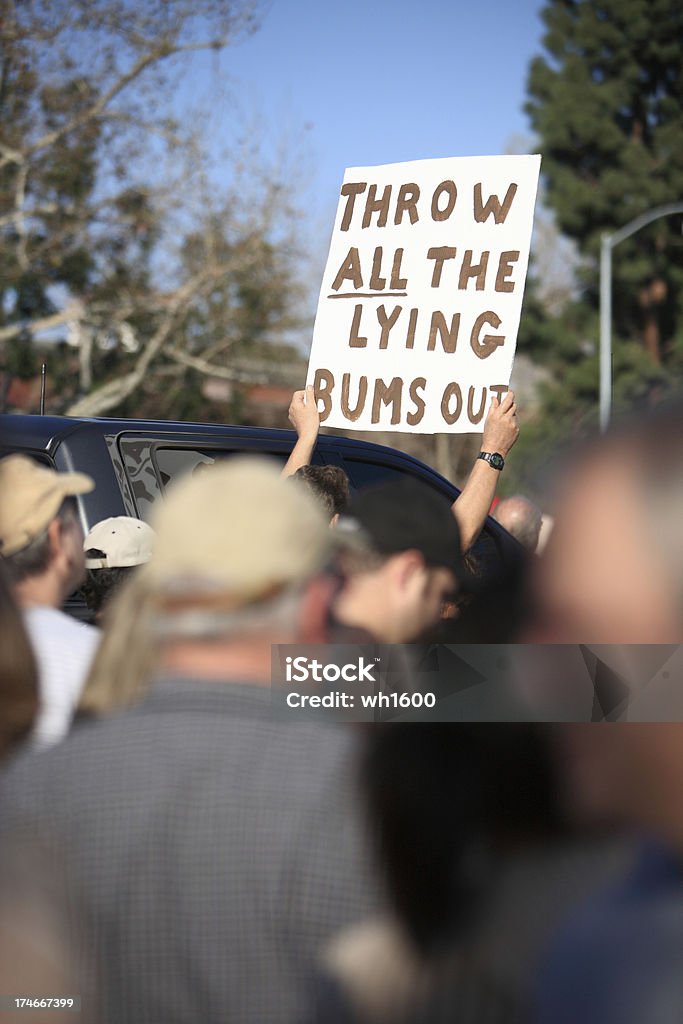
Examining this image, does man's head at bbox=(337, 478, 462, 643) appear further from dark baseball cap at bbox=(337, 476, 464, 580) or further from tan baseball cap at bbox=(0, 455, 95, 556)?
tan baseball cap at bbox=(0, 455, 95, 556)

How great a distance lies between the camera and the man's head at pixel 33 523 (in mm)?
1964

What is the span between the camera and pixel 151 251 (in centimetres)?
1847

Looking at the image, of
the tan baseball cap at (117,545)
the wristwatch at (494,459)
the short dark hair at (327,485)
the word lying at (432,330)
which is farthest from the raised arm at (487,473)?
the tan baseball cap at (117,545)

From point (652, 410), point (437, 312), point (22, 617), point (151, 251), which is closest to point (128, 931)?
point (22, 617)

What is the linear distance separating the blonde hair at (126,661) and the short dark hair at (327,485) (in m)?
0.94

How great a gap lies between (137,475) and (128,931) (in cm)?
181

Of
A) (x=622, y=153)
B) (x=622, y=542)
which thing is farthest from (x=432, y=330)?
(x=622, y=153)

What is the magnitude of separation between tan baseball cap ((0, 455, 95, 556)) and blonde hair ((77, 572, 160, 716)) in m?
0.41

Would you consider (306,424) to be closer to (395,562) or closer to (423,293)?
(423,293)

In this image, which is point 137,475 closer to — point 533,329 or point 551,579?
point 551,579

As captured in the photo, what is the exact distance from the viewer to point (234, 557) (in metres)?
1.52

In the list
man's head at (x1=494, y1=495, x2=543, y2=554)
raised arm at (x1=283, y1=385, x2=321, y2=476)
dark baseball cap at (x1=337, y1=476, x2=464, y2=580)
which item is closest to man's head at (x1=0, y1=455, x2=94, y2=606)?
dark baseball cap at (x1=337, y1=476, x2=464, y2=580)

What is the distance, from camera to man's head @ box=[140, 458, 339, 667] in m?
1.52

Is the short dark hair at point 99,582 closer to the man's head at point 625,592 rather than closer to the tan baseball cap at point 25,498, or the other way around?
the tan baseball cap at point 25,498
